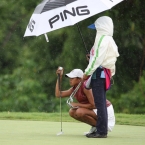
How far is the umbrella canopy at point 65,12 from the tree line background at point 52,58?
9.64 meters

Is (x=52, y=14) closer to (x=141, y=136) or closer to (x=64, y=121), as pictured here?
(x=141, y=136)

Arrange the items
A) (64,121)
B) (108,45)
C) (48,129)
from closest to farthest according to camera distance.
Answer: (108,45) → (48,129) → (64,121)

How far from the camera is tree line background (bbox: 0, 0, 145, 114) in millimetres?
17656

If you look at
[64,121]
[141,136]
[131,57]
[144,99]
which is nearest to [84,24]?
[131,57]

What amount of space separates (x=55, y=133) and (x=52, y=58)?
11.3 metres

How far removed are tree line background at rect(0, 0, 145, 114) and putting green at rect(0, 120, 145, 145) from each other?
7.46 meters

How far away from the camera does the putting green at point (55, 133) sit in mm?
7438

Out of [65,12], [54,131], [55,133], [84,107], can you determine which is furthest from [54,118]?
[65,12]

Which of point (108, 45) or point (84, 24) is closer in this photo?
point (108, 45)

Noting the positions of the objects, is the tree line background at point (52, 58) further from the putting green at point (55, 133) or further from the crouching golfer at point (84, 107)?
the crouching golfer at point (84, 107)

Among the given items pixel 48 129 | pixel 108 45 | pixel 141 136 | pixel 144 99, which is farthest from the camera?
pixel 144 99

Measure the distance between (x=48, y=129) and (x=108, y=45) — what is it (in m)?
2.04

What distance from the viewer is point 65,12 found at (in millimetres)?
7750

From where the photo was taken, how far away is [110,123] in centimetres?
822
